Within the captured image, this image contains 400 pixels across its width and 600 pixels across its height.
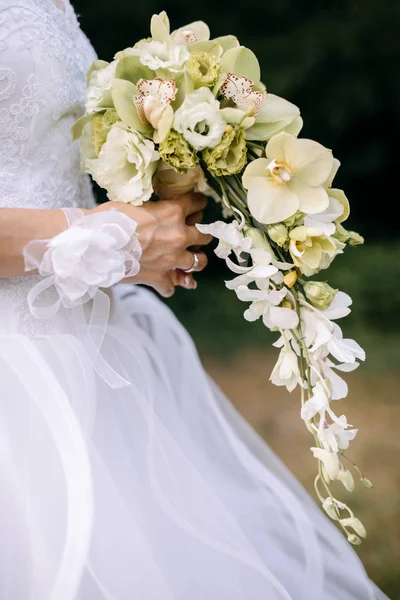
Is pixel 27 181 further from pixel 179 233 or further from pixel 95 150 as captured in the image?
pixel 179 233

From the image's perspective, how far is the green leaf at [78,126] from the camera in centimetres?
101

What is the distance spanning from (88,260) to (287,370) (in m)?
0.28

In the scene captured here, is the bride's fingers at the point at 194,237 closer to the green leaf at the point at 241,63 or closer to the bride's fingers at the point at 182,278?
the bride's fingers at the point at 182,278

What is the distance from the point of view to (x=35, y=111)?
1.00 meters

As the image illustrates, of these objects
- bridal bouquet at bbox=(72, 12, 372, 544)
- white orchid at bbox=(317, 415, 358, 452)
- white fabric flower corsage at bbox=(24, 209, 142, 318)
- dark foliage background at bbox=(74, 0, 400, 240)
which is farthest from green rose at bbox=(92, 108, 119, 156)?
dark foliage background at bbox=(74, 0, 400, 240)

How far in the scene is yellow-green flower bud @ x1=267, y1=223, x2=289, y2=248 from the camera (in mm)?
915

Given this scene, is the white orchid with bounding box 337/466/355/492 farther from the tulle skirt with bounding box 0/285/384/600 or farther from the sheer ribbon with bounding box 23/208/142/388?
the sheer ribbon with bounding box 23/208/142/388

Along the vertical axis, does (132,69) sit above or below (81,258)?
above

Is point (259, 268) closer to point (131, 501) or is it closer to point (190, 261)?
point (190, 261)

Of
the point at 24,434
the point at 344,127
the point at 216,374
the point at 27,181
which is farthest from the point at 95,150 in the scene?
the point at 344,127

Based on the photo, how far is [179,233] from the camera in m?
1.04

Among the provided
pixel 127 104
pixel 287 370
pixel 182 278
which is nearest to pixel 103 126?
pixel 127 104

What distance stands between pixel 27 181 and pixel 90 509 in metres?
0.45

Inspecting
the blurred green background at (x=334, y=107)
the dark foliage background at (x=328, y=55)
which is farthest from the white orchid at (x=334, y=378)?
the dark foliage background at (x=328, y=55)
